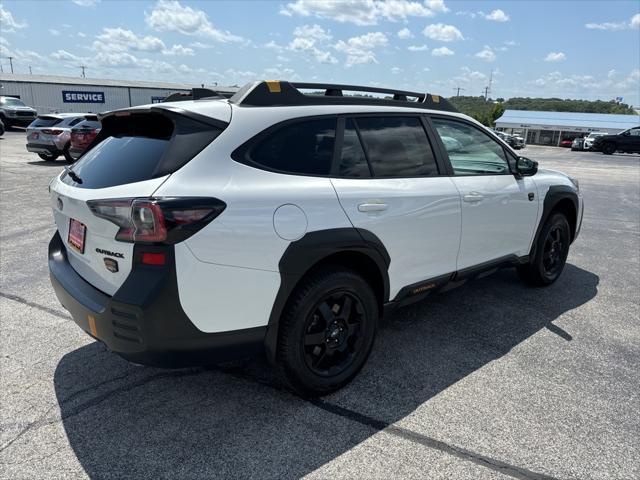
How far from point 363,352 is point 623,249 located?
543cm

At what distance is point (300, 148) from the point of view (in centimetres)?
282

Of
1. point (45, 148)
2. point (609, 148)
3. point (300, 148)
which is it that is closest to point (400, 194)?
point (300, 148)

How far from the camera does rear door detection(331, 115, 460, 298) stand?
2973 mm

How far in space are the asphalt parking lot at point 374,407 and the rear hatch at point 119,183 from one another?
2.71 ft

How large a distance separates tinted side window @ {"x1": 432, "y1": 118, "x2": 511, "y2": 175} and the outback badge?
2.48m

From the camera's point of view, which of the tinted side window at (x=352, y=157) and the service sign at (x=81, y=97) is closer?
the tinted side window at (x=352, y=157)

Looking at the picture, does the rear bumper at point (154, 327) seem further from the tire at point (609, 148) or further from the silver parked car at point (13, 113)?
the tire at point (609, 148)

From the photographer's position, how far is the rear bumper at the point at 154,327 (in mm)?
2254

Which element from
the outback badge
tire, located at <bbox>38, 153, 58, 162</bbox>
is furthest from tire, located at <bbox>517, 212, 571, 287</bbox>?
tire, located at <bbox>38, 153, 58, 162</bbox>

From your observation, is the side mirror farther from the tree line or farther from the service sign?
the tree line

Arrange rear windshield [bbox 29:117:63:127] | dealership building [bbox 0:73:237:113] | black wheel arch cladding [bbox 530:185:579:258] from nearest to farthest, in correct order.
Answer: black wheel arch cladding [bbox 530:185:579:258], rear windshield [bbox 29:117:63:127], dealership building [bbox 0:73:237:113]

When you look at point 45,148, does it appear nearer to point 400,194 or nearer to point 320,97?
point 320,97

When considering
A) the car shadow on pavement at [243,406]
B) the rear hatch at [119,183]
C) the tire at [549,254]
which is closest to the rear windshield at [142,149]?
the rear hatch at [119,183]

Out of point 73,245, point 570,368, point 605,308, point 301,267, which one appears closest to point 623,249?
point 605,308
